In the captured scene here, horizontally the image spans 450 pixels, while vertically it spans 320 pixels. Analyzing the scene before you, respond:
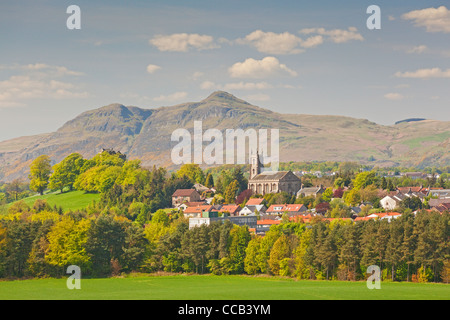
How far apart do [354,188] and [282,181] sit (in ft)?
65.7

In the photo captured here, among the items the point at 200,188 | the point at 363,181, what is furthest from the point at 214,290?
the point at 200,188

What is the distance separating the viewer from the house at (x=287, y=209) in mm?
142625

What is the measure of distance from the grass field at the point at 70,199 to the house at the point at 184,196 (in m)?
16.6

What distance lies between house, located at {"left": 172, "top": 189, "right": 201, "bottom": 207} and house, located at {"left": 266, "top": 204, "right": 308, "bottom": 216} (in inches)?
759

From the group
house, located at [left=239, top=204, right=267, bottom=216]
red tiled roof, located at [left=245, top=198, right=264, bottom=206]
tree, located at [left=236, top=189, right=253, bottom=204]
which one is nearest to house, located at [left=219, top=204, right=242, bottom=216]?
house, located at [left=239, top=204, right=267, bottom=216]

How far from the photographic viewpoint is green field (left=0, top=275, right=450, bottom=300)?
193 feet

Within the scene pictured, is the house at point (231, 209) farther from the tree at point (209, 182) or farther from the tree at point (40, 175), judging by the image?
the tree at point (40, 175)

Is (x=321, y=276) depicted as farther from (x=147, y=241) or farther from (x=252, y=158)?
(x=252, y=158)

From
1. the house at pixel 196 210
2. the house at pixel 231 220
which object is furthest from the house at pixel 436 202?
the house at pixel 196 210

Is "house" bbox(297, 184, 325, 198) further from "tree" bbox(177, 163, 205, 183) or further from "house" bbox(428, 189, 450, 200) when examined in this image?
"tree" bbox(177, 163, 205, 183)

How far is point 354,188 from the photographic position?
15850 cm

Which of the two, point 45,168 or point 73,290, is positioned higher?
point 45,168
